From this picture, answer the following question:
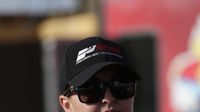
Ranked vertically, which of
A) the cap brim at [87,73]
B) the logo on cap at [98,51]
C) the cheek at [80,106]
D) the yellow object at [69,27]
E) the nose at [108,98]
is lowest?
the yellow object at [69,27]

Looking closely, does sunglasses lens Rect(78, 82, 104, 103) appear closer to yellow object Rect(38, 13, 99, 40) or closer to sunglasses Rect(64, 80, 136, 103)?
sunglasses Rect(64, 80, 136, 103)

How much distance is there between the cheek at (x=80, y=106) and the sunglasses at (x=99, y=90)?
0.02 meters

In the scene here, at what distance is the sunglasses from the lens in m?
2.50

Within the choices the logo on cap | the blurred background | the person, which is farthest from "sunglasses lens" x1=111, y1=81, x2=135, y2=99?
the blurred background

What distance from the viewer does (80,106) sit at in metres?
2.52

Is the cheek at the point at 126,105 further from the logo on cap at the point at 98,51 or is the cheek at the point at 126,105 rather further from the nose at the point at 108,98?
the logo on cap at the point at 98,51

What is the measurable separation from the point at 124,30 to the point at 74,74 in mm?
6532

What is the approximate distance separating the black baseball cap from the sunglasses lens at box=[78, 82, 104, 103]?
37 mm

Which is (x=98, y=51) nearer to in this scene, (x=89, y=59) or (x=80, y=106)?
(x=89, y=59)

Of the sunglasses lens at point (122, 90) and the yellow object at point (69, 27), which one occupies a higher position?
the sunglasses lens at point (122, 90)

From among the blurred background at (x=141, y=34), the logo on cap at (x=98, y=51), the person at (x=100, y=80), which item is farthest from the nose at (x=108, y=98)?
the blurred background at (x=141, y=34)

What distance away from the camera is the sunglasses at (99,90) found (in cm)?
250

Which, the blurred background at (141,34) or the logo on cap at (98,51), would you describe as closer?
the logo on cap at (98,51)

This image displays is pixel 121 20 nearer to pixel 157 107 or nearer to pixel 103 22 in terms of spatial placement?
→ pixel 103 22
